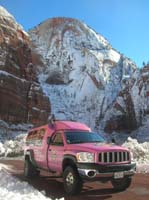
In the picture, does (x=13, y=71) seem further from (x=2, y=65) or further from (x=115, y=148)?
(x=115, y=148)

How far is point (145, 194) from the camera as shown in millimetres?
10945

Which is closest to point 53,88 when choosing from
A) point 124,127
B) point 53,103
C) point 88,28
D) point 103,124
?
point 53,103

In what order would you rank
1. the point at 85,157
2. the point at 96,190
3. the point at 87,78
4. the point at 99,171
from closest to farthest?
the point at 99,171
the point at 85,157
the point at 96,190
the point at 87,78

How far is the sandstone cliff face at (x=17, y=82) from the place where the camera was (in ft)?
226

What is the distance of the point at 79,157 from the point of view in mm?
10773

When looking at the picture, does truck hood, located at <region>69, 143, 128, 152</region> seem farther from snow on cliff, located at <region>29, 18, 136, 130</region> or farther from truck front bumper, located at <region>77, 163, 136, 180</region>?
snow on cliff, located at <region>29, 18, 136, 130</region>

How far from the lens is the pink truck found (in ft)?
34.5

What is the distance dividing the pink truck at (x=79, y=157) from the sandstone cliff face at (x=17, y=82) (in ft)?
180

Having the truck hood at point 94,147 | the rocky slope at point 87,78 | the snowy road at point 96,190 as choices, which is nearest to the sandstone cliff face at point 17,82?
the rocky slope at point 87,78

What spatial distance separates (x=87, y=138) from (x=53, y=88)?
105m

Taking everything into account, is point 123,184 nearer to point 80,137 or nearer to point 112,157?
point 112,157

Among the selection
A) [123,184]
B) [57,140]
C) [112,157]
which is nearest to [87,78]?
[57,140]

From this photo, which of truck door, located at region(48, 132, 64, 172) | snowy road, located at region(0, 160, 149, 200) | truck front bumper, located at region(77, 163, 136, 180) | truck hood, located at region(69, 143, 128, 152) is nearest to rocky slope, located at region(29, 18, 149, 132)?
snowy road, located at region(0, 160, 149, 200)

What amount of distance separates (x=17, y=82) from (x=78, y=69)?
56370 mm
